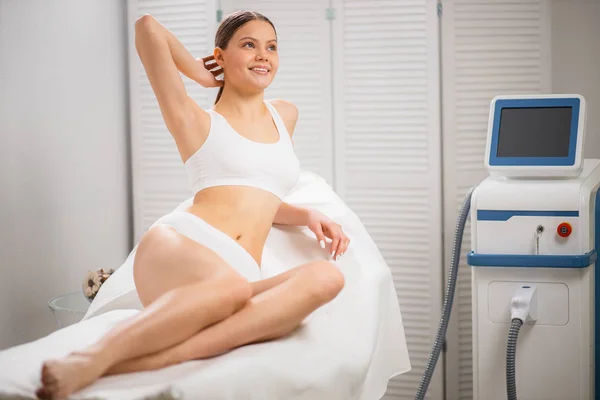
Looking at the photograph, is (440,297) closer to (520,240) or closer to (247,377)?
(520,240)

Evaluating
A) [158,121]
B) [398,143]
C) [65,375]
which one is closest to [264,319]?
[65,375]

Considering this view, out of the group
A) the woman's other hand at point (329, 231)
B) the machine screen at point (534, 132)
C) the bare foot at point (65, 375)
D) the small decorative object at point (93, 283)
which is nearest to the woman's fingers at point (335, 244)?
the woman's other hand at point (329, 231)

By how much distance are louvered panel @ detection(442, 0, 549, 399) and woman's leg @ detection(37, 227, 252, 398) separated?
1.70 meters

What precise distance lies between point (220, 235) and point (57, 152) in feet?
3.84

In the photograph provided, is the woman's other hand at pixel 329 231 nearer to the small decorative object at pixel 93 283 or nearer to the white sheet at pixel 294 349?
the white sheet at pixel 294 349

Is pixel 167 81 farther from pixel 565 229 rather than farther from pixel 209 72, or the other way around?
pixel 565 229

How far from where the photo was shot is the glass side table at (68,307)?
102 inches

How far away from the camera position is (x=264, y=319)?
1736mm

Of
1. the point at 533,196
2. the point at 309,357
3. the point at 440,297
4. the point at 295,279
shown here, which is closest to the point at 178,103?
the point at 295,279

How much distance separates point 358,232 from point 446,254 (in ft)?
3.21

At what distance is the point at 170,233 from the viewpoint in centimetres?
197

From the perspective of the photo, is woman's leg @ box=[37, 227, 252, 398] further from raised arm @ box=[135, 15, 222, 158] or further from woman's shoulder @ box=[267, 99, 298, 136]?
woman's shoulder @ box=[267, 99, 298, 136]

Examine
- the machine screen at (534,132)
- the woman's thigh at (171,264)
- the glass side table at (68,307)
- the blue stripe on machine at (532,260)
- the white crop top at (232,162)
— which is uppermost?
the machine screen at (534,132)

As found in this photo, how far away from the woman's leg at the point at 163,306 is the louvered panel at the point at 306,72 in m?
1.46
